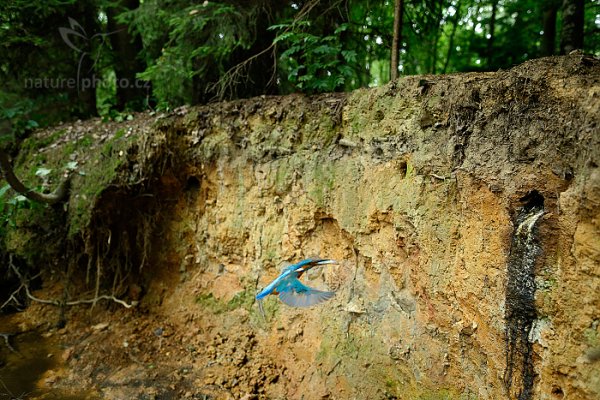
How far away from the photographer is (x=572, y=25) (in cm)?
422

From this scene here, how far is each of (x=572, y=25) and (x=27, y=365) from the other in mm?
7531

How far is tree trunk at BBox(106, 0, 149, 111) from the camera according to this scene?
6.09 meters

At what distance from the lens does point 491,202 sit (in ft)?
7.78

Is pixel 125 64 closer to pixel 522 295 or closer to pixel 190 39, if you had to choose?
pixel 190 39

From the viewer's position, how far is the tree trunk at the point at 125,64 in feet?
20.0

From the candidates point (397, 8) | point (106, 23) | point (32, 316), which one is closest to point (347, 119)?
point (397, 8)

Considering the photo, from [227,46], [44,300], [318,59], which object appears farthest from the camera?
[44,300]

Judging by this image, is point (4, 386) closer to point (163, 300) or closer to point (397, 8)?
point (163, 300)

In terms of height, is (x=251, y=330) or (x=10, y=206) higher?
(x=10, y=206)

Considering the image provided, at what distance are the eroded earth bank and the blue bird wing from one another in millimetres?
785

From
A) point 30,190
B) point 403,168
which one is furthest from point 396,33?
point 30,190

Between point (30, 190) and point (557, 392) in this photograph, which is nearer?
point (557, 392)

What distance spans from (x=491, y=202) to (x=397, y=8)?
2060 mm

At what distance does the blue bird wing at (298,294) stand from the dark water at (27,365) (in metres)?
2.68
